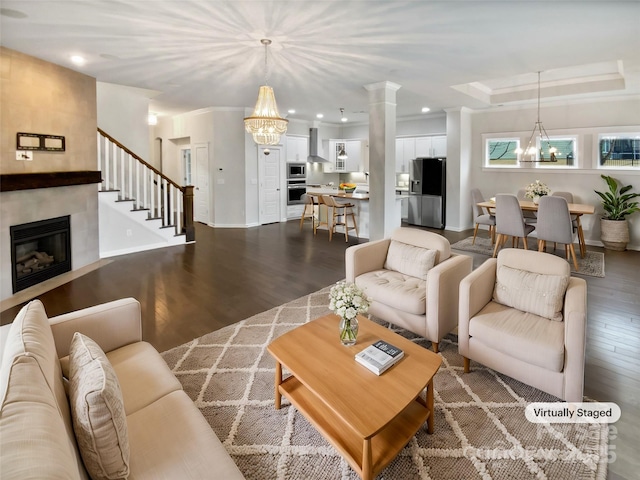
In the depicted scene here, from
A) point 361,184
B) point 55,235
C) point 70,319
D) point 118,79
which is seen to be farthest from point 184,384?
point 361,184

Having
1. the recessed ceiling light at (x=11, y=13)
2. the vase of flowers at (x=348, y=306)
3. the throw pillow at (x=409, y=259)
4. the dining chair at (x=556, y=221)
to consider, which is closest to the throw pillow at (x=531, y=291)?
the throw pillow at (x=409, y=259)

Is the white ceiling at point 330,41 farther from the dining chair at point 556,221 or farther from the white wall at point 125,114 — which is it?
the dining chair at point 556,221

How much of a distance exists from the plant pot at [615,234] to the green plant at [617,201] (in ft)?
0.45

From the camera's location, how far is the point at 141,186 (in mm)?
7109

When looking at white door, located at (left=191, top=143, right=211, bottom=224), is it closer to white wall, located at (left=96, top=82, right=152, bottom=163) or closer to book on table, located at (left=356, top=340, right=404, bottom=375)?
white wall, located at (left=96, top=82, right=152, bottom=163)

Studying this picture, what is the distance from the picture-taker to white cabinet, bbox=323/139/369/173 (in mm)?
10992

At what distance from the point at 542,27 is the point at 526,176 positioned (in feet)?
16.1

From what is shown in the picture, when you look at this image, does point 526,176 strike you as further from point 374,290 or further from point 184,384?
point 184,384

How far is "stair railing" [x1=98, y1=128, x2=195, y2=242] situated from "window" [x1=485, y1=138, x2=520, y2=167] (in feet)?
22.1

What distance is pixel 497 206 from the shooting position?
5898 mm

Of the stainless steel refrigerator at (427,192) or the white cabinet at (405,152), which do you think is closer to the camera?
the stainless steel refrigerator at (427,192)

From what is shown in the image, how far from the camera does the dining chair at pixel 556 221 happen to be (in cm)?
524

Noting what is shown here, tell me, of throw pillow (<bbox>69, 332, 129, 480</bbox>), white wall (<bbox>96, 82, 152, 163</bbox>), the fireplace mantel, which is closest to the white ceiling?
white wall (<bbox>96, 82, 152, 163</bbox>)

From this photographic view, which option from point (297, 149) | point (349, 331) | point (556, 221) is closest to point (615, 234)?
point (556, 221)
